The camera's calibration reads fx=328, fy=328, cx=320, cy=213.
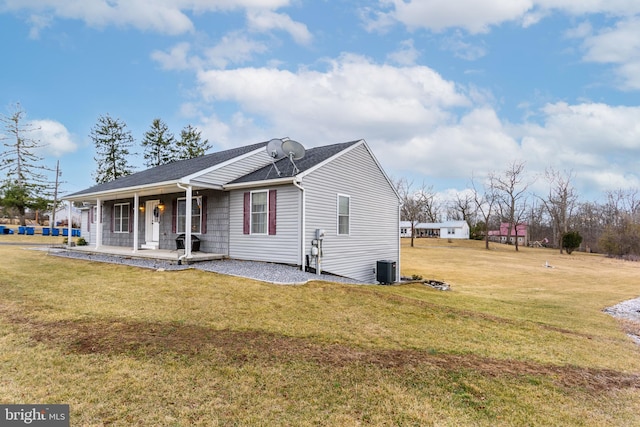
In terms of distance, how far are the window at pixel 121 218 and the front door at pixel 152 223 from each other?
202 centimetres

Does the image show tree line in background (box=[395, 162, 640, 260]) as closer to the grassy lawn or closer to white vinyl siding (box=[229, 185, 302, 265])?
white vinyl siding (box=[229, 185, 302, 265])

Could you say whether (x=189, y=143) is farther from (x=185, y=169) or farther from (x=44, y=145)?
(x=185, y=169)

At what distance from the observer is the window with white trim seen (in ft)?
37.2

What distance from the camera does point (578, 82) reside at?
17906mm

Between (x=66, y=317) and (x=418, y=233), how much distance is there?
6129 cm

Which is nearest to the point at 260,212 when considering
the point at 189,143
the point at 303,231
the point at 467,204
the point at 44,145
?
the point at 303,231

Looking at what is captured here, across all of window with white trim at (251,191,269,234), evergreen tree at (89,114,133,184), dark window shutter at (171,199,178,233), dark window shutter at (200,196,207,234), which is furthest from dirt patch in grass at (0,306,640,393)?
evergreen tree at (89,114,133,184)

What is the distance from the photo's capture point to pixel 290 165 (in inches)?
474

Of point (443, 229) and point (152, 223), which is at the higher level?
point (152, 223)

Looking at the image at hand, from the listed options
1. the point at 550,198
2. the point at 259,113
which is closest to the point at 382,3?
the point at 259,113

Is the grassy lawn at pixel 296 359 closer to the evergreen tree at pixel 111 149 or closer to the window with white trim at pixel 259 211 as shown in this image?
the window with white trim at pixel 259 211

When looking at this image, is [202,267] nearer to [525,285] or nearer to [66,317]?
[66,317]

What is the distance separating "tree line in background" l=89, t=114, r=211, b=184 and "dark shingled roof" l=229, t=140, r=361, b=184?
26781 millimetres

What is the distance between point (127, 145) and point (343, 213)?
1289 inches
